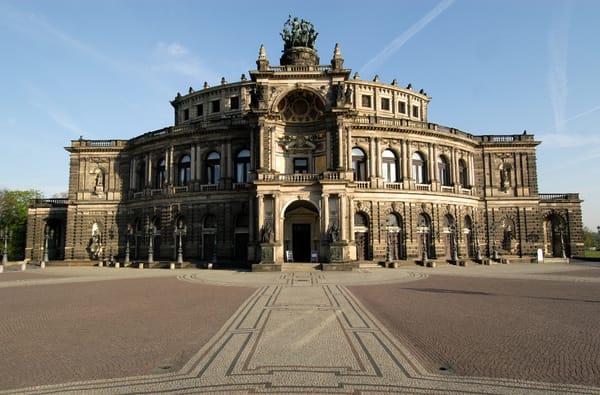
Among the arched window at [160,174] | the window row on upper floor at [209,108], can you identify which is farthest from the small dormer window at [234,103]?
the arched window at [160,174]

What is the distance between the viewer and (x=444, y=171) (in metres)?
→ 44.7

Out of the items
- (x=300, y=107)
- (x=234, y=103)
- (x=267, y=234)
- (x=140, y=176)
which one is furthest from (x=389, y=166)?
(x=140, y=176)

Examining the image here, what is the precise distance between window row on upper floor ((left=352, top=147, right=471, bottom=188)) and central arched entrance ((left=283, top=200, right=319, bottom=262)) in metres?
6.89

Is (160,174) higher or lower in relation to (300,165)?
higher

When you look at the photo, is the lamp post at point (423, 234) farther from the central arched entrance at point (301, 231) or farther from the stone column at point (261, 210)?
the stone column at point (261, 210)

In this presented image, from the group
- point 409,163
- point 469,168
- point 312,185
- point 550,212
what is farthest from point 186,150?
point 550,212

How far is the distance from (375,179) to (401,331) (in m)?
30.1

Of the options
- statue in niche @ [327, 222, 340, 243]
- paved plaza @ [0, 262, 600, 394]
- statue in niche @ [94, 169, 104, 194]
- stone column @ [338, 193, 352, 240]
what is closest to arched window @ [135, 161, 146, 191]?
statue in niche @ [94, 169, 104, 194]

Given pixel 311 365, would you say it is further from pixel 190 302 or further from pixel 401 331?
pixel 190 302

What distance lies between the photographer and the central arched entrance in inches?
1508

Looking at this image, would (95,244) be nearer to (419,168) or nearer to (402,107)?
(419,168)

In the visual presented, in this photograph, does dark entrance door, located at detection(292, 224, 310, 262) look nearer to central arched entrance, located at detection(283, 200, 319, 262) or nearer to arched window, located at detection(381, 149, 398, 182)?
central arched entrance, located at detection(283, 200, 319, 262)

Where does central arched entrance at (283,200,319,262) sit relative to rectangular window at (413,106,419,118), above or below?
below

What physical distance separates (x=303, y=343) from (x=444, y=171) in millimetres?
39592
